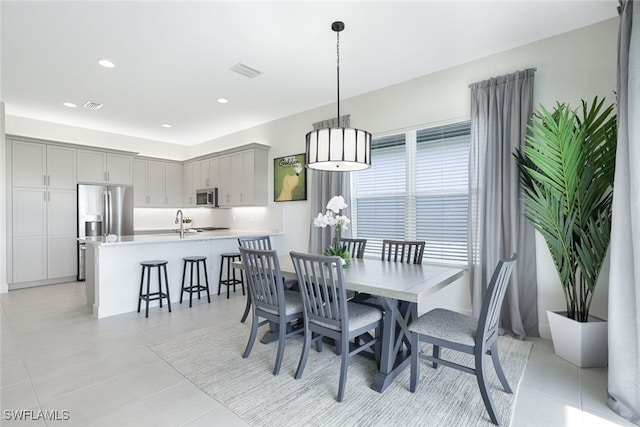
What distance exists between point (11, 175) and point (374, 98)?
585 cm

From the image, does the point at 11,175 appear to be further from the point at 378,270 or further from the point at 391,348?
the point at 391,348

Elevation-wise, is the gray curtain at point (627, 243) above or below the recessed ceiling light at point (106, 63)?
below

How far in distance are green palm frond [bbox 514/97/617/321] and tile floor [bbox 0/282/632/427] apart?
0.76 m

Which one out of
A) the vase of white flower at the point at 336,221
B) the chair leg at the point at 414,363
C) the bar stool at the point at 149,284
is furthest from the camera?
the bar stool at the point at 149,284

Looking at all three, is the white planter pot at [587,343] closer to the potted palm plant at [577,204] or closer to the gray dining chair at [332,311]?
the potted palm plant at [577,204]

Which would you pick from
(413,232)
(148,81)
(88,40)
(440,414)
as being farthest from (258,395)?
(148,81)

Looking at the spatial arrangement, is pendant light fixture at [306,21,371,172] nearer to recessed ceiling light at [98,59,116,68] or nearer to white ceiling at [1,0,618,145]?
white ceiling at [1,0,618,145]

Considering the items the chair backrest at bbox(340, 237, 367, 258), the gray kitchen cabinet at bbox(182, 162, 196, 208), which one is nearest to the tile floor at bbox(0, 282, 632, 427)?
the chair backrest at bbox(340, 237, 367, 258)

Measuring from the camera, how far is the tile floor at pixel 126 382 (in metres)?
1.91

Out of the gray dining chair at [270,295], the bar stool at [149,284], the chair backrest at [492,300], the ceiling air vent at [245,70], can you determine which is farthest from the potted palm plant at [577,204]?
the bar stool at [149,284]

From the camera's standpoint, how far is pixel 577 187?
2467mm

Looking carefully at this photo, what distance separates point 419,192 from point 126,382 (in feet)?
11.6

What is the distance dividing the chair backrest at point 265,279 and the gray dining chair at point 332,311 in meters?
0.23

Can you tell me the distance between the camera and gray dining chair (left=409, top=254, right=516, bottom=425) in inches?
72.8
